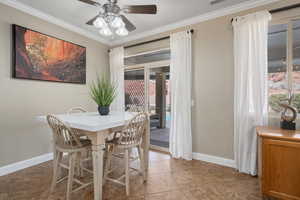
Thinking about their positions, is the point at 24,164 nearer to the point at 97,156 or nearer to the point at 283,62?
the point at 97,156

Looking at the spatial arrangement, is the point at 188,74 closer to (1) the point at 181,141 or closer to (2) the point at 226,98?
(2) the point at 226,98

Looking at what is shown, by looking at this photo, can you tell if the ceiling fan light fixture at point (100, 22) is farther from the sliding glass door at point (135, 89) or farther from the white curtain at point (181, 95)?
the sliding glass door at point (135, 89)

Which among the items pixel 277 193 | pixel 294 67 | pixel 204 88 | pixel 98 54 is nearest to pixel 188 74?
pixel 204 88

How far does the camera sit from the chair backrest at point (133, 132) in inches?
74.3

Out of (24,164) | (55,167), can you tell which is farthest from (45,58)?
(55,167)

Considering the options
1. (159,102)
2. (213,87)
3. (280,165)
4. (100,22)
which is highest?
(100,22)

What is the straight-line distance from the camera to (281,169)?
1645mm

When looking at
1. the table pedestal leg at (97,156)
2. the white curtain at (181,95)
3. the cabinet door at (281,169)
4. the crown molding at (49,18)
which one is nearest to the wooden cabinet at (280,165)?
the cabinet door at (281,169)

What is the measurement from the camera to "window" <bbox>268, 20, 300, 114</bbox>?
7.28ft

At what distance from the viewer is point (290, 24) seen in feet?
7.33

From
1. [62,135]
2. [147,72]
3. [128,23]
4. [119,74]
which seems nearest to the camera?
[62,135]

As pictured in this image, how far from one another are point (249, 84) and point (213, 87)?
0.57 metres

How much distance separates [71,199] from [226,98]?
264 centimetres

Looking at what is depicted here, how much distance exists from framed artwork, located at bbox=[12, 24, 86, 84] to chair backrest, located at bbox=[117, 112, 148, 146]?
198 centimetres
